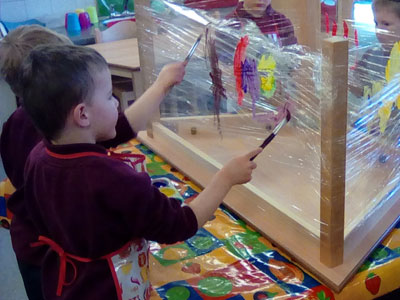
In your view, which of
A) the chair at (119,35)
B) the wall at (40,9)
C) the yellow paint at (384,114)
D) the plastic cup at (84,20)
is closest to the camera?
the yellow paint at (384,114)

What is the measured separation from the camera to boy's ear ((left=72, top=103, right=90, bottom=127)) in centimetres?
61

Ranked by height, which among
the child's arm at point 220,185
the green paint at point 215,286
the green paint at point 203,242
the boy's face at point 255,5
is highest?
the boy's face at point 255,5

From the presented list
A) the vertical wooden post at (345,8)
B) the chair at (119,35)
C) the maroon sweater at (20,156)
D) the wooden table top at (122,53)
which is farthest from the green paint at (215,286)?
the chair at (119,35)

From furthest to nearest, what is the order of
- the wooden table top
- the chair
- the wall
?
the wall → the chair → the wooden table top

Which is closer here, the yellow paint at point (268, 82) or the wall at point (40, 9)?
the yellow paint at point (268, 82)

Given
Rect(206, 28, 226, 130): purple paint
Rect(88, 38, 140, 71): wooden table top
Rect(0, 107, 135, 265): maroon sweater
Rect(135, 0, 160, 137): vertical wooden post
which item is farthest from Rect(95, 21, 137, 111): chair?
Rect(0, 107, 135, 265): maroon sweater

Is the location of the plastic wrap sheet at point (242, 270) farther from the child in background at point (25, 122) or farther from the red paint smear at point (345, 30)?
the red paint smear at point (345, 30)

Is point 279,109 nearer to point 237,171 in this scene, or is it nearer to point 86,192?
point 237,171

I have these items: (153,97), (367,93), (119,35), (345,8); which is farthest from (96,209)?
(119,35)

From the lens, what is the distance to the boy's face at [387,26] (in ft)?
2.56

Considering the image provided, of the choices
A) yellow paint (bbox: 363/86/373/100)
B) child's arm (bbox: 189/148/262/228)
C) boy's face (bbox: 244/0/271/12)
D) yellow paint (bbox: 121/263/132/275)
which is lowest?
yellow paint (bbox: 121/263/132/275)

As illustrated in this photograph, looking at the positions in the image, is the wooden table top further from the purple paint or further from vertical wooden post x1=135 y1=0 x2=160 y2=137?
the purple paint

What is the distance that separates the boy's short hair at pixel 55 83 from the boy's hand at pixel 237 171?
0.72 feet

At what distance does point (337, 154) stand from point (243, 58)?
296mm
